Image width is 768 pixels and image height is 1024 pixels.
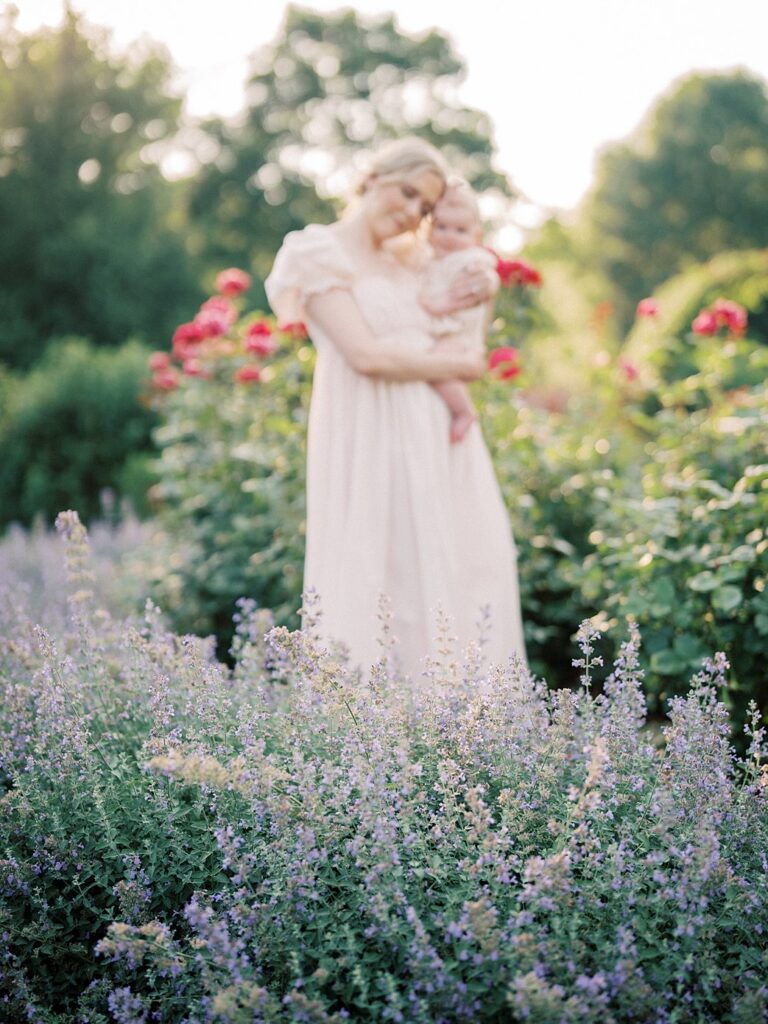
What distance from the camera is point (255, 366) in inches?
193

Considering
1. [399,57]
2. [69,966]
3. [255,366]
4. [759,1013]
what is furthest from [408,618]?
[399,57]

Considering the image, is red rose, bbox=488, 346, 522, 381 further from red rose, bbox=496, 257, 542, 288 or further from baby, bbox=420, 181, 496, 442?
baby, bbox=420, 181, 496, 442

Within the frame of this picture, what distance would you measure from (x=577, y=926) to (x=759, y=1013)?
298 mm

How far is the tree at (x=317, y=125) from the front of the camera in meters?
21.3

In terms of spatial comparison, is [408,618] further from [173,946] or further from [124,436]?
[124,436]

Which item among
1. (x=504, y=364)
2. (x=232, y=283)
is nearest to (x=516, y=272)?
(x=504, y=364)

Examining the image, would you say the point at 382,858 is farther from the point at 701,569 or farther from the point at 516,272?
the point at 516,272

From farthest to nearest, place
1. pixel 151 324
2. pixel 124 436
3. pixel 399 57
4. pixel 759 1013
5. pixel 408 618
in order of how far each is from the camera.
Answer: pixel 399 57, pixel 151 324, pixel 124 436, pixel 408 618, pixel 759 1013

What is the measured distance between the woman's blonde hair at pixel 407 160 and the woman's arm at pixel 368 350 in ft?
1.34

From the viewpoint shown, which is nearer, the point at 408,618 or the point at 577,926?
the point at 577,926

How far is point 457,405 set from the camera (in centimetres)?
329

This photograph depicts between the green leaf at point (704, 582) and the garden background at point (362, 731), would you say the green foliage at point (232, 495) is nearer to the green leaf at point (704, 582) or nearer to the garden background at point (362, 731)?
the garden background at point (362, 731)

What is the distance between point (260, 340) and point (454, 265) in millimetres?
1577

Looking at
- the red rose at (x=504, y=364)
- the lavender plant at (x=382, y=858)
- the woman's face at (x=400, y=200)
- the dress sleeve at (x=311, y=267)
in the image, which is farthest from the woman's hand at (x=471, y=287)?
the lavender plant at (x=382, y=858)
